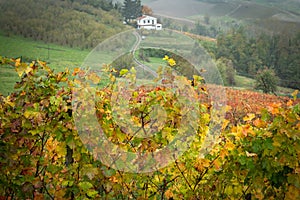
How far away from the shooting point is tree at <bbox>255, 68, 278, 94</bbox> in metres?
12.3

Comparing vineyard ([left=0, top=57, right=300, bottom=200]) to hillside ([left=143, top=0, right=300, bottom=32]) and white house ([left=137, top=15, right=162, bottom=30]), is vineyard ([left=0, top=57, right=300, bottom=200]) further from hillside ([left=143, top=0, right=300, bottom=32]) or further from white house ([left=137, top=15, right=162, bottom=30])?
hillside ([left=143, top=0, right=300, bottom=32])

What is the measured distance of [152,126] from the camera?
1.47m

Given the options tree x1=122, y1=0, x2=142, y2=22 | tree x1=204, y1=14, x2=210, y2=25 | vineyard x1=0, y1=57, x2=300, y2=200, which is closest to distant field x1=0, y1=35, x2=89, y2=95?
tree x1=122, y1=0, x2=142, y2=22

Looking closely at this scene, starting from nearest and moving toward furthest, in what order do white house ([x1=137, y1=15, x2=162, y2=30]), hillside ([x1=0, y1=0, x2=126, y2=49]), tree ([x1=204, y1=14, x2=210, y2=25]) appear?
white house ([x1=137, y1=15, x2=162, y2=30]) < hillside ([x1=0, y1=0, x2=126, y2=49]) < tree ([x1=204, y1=14, x2=210, y2=25])

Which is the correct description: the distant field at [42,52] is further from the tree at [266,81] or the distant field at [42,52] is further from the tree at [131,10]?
the tree at [266,81]

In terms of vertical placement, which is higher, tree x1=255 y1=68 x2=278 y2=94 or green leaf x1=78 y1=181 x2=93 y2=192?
green leaf x1=78 y1=181 x2=93 y2=192

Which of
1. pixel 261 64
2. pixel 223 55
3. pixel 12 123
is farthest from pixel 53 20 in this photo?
pixel 12 123

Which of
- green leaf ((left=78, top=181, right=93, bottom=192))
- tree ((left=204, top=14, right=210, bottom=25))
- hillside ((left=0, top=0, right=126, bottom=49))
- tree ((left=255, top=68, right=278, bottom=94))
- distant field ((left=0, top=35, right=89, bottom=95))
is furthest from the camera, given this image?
tree ((left=204, top=14, right=210, bottom=25))

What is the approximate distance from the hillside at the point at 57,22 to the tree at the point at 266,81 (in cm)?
499

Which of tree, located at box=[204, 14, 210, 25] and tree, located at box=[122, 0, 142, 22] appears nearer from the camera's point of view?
tree, located at box=[122, 0, 142, 22]

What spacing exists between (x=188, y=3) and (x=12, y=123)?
1457cm

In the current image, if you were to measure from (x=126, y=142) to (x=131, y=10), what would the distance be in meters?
10.8

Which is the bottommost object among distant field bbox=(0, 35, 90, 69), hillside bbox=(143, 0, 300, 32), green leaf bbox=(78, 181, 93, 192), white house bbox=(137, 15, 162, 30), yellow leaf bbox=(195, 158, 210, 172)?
green leaf bbox=(78, 181, 93, 192)

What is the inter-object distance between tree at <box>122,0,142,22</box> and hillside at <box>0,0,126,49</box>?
394mm
